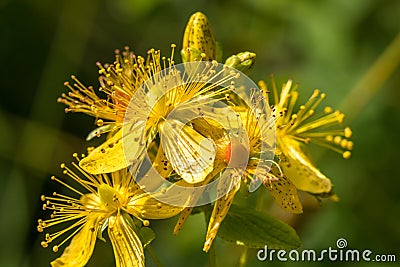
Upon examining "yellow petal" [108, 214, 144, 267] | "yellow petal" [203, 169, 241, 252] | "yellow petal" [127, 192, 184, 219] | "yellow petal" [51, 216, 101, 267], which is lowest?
"yellow petal" [51, 216, 101, 267]

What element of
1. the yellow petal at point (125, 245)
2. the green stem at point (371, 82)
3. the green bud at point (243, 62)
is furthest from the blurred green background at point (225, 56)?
the green bud at point (243, 62)

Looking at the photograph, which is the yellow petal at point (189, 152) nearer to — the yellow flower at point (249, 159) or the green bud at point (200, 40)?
the yellow flower at point (249, 159)

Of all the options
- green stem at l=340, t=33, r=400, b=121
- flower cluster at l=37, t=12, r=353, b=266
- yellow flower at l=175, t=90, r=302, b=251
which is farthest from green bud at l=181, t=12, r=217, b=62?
green stem at l=340, t=33, r=400, b=121

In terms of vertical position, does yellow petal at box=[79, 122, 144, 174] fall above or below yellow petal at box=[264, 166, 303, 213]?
below

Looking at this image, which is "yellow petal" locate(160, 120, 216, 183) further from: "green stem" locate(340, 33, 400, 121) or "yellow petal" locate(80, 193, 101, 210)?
"green stem" locate(340, 33, 400, 121)

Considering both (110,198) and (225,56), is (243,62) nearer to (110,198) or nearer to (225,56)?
(110,198)

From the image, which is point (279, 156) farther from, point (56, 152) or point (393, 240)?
point (56, 152)
